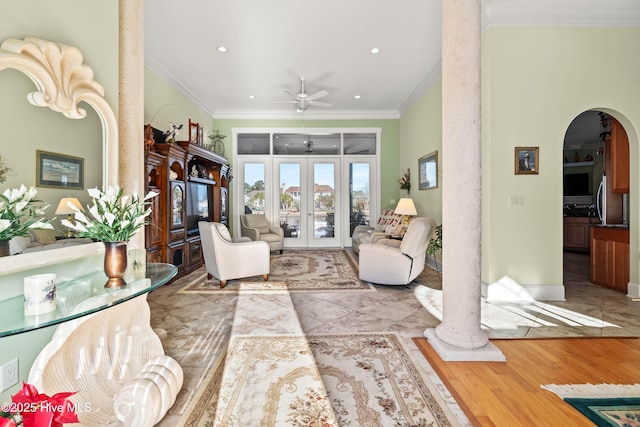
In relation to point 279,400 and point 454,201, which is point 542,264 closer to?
point 454,201

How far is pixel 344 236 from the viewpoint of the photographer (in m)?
7.51

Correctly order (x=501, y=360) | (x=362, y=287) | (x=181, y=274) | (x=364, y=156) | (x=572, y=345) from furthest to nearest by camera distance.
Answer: (x=364, y=156)
(x=181, y=274)
(x=362, y=287)
(x=572, y=345)
(x=501, y=360)

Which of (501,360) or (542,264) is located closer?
(501,360)

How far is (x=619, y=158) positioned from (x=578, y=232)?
12.5ft

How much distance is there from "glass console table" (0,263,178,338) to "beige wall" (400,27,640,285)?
3624mm

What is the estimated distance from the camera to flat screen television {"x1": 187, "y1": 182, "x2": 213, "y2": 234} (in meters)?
5.07

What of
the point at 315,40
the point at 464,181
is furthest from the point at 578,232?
the point at 315,40

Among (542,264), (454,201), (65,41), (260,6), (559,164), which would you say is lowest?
(542,264)

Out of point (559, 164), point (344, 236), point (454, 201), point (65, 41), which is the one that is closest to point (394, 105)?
point (344, 236)

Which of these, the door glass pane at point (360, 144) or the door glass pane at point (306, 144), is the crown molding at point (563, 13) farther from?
the door glass pane at point (306, 144)

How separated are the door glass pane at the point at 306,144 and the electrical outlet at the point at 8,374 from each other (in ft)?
21.0

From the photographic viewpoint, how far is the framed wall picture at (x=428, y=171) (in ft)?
17.2

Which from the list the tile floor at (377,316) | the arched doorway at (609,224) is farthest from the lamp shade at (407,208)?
the arched doorway at (609,224)

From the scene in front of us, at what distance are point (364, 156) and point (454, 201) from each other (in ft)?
17.4
